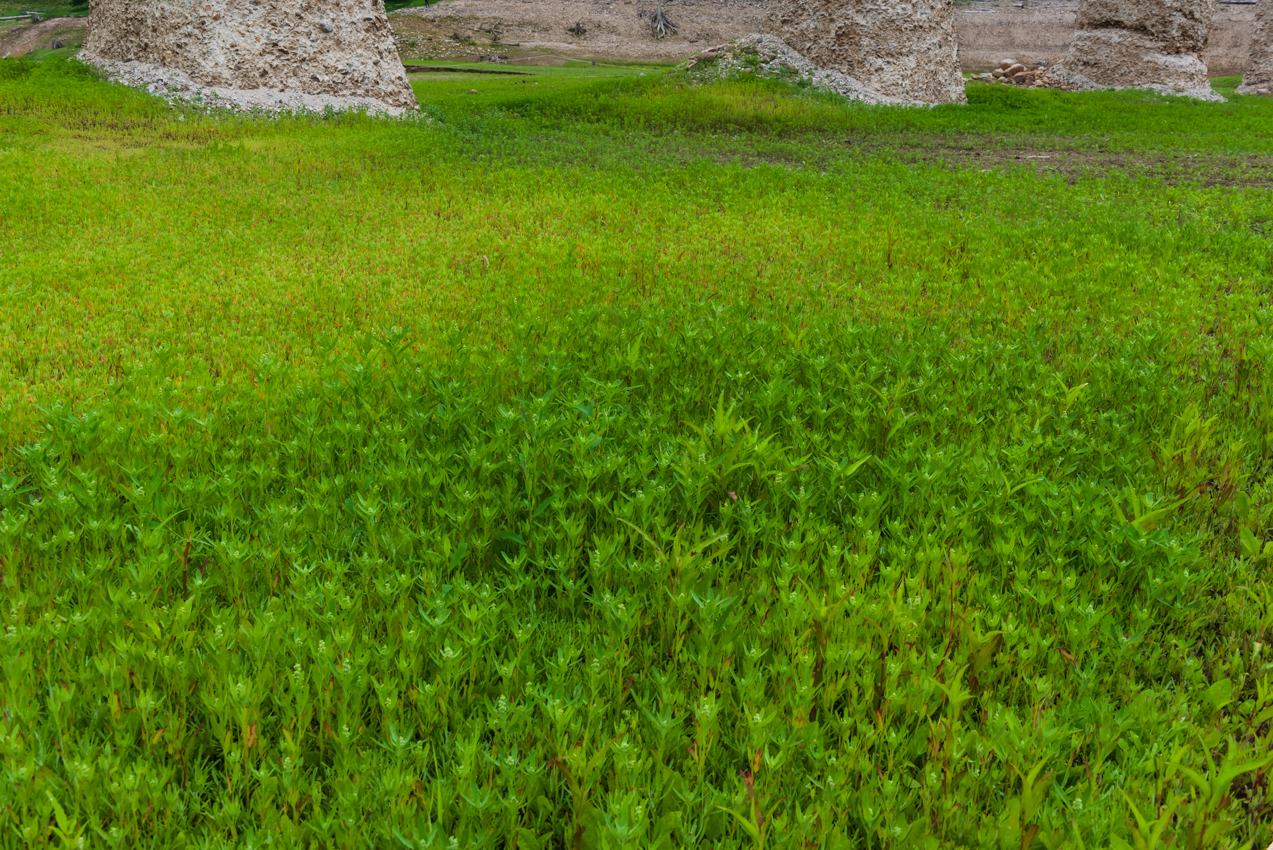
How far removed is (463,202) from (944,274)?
567 centimetres

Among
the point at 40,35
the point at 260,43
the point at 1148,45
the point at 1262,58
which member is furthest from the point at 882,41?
the point at 40,35

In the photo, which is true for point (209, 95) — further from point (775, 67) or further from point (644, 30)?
point (644, 30)

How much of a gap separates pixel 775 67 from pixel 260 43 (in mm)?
12320

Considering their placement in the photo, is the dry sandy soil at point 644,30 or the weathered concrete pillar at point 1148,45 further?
the dry sandy soil at point 644,30

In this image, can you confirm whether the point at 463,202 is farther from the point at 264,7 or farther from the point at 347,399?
the point at 264,7

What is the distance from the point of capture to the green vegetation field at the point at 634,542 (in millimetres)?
2225

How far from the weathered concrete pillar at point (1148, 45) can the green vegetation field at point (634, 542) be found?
2447cm

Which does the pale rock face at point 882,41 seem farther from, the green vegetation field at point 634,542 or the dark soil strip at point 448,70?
the green vegetation field at point 634,542

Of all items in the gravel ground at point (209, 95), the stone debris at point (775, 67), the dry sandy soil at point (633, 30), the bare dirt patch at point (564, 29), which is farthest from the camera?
the bare dirt patch at point (564, 29)

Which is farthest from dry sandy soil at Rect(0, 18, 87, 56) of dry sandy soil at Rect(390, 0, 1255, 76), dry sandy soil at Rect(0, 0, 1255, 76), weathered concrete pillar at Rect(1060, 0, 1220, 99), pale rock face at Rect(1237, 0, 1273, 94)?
pale rock face at Rect(1237, 0, 1273, 94)

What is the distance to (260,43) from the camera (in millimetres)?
17109

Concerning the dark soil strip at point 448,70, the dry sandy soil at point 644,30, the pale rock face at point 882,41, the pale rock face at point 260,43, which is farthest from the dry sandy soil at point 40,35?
the pale rock face at point 882,41

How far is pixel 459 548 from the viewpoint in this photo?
10.4 feet

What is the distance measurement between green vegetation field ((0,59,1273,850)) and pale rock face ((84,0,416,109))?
35.2ft
